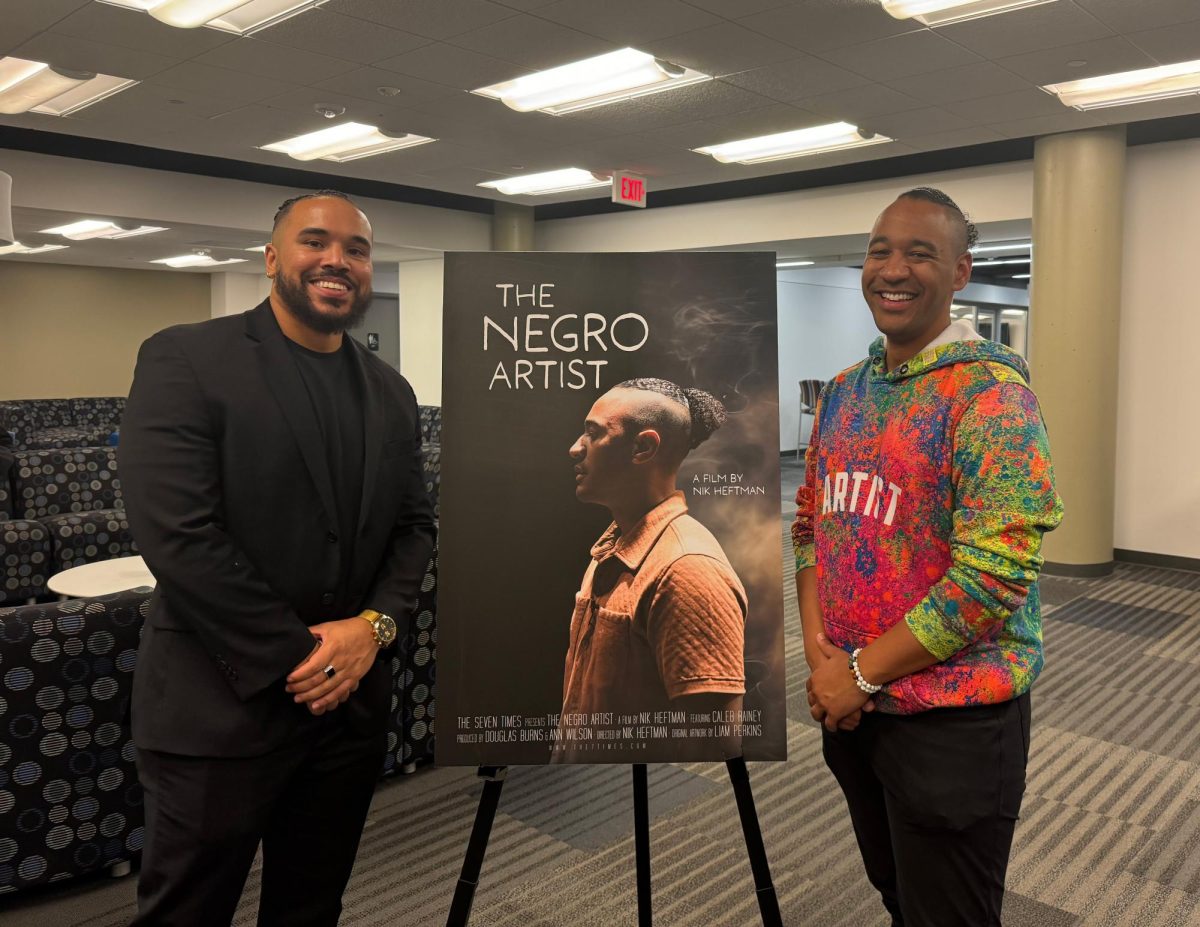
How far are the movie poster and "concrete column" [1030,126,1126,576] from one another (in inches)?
209

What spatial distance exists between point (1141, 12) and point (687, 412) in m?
3.90

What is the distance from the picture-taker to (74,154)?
7660 millimetres

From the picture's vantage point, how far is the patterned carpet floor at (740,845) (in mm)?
2539

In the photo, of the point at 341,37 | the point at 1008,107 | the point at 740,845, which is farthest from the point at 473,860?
the point at 1008,107

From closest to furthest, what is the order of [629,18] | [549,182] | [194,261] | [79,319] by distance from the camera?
[629,18] < [549,182] < [194,261] < [79,319]

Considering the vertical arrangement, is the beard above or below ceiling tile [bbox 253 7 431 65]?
below

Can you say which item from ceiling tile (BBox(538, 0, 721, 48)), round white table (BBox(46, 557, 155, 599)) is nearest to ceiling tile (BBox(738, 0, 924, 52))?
ceiling tile (BBox(538, 0, 721, 48))

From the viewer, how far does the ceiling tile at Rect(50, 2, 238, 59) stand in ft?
14.2

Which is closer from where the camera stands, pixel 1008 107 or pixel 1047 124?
pixel 1008 107

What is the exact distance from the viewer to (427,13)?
429 centimetres

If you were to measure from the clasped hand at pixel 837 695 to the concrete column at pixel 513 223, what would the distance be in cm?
905

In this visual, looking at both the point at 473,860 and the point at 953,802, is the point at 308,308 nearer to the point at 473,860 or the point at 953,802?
the point at 473,860

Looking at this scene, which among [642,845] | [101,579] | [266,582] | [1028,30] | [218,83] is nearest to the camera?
[266,582]

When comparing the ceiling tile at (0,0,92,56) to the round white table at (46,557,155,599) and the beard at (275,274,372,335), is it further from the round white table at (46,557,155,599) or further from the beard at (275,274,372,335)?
the beard at (275,274,372,335)
